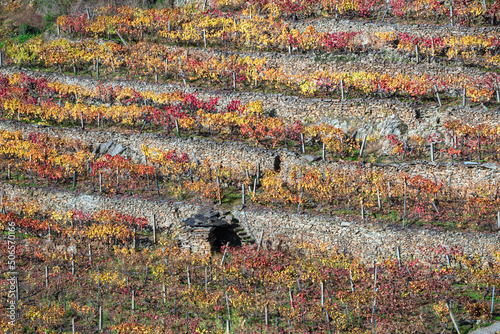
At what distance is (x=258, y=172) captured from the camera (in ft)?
102

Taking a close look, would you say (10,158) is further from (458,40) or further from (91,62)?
(458,40)

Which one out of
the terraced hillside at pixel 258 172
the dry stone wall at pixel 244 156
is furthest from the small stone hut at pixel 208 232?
the dry stone wall at pixel 244 156

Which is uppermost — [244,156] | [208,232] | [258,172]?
[244,156]

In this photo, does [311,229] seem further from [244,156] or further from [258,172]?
[244,156]

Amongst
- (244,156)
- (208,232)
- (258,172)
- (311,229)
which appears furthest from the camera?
(244,156)

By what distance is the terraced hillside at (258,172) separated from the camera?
2505 centimetres

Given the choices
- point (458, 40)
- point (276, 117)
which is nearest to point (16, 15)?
point (276, 117)

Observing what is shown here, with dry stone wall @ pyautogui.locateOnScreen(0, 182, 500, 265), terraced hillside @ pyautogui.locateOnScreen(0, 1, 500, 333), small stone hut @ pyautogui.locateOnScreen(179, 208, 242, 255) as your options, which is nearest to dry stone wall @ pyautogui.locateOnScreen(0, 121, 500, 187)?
terraced hillside @ pyautogui.locateOnScreen(0, 1, 500, 333)

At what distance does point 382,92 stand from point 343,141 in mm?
Result: 4203

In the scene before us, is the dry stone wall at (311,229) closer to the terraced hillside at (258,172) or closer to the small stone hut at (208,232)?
the terraced hillside at (258,172)

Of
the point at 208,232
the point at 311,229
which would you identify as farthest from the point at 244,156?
the point at 311,229

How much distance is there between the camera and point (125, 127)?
120ft

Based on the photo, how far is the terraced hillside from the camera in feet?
82.2

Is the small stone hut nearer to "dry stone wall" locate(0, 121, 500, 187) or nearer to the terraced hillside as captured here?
the terraced hillside
